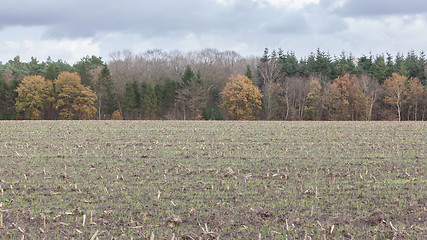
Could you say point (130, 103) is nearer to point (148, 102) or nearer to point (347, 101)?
point (148, 102)

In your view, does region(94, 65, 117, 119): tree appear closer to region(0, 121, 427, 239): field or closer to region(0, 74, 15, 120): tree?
region(0, 74, 15, 120): tree

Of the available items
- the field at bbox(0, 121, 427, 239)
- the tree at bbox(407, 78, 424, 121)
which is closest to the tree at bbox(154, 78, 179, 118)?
the tree at bbox(407, 78, 424, 121)

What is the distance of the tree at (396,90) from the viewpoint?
7712cm

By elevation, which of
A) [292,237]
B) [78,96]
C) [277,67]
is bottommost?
[292,237]

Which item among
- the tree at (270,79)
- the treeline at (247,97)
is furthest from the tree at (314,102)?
the tree at (270,79)

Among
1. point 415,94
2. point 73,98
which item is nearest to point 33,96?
point 73,98

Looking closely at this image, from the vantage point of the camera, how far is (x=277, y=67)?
95375mm

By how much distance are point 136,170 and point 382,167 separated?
9.26 m

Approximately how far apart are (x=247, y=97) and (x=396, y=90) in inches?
1113

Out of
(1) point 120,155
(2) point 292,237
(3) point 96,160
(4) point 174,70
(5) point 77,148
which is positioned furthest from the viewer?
(4) point 174,70

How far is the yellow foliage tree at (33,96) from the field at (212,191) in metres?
62.7

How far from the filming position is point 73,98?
8156cm

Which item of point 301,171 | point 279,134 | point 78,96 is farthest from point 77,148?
point 78,96

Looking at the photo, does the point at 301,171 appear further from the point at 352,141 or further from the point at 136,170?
the point at 352,141
